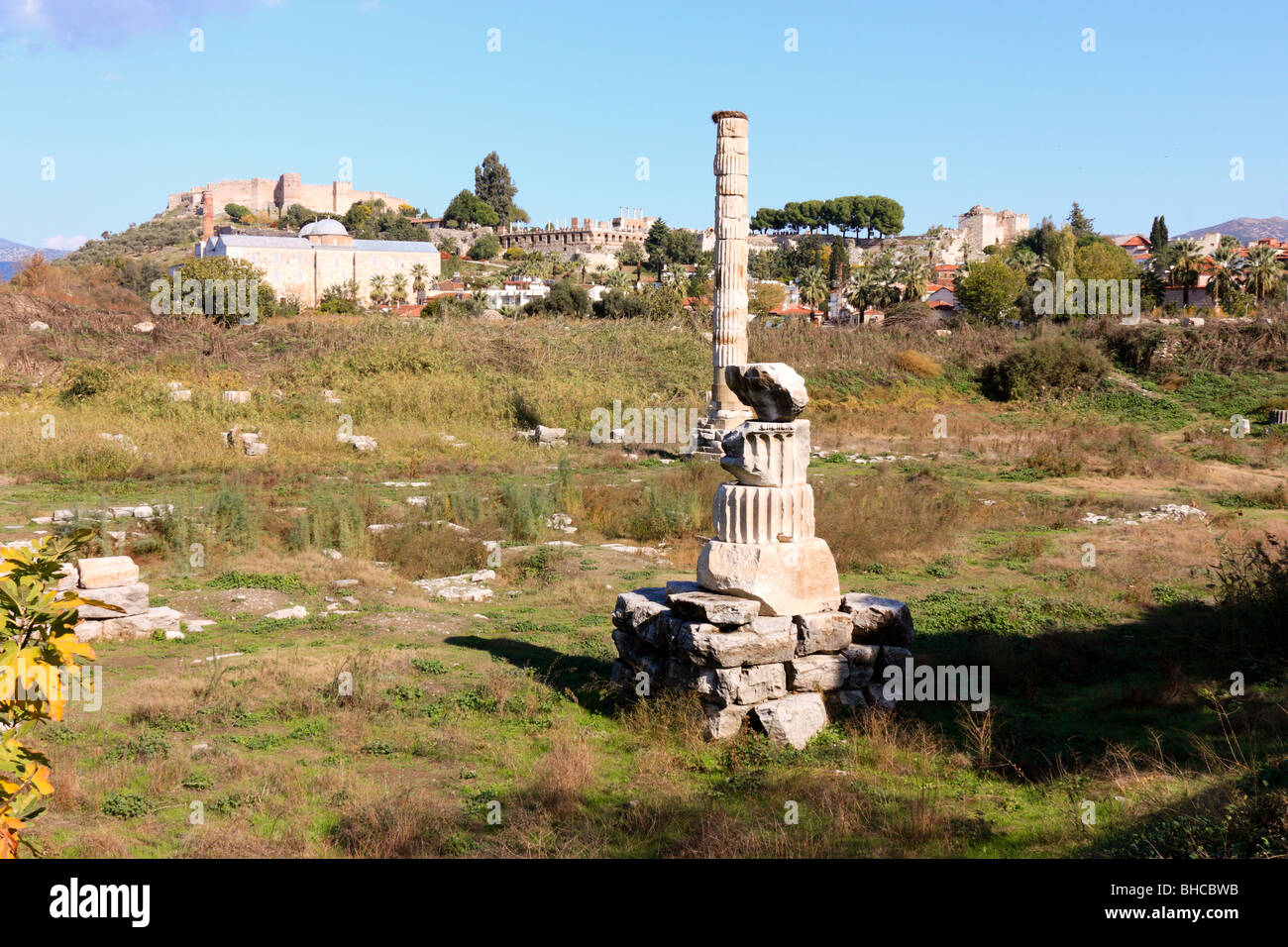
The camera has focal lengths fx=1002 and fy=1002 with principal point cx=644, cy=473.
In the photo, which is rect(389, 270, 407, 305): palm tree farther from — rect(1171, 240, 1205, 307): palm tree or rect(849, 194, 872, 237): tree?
rect(849, 194, 872, 237): tree

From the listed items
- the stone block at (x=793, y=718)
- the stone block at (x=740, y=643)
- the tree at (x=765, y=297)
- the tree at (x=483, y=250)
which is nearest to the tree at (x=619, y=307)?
the tree at (x=765, y=297)

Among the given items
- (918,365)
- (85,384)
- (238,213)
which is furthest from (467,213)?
(85,384)

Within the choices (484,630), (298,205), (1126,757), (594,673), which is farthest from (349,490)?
(298,205)

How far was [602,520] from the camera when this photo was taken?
14453 millimetres

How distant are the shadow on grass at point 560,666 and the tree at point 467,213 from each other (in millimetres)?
116901

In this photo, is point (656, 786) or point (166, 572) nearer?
point (656, 786)

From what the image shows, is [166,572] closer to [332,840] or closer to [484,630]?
[484,630]

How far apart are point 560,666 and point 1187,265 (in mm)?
52159

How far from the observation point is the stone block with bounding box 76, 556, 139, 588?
9039mm

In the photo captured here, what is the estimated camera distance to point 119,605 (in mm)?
8984

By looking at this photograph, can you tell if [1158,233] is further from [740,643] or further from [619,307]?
[740,643]

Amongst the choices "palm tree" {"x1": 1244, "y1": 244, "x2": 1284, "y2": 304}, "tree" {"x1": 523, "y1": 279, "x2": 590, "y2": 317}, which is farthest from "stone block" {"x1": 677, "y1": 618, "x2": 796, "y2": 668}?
"palm tree" {"x1": 1244, "y1": 244, "x2": 1284, "y2": 304}

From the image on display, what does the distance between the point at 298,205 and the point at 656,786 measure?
125215mm
